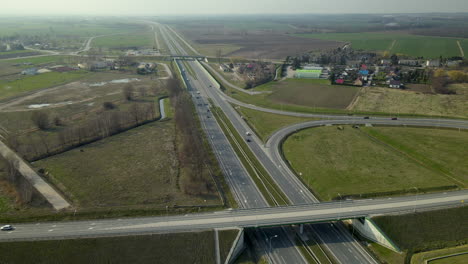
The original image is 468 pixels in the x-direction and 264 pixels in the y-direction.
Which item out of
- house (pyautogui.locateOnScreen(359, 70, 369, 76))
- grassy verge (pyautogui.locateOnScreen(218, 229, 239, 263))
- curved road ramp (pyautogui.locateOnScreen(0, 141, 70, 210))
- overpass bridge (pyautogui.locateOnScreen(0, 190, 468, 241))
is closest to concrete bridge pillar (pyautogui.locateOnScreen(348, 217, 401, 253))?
overpass bridge (pyautogui.locateOnScreen(0, 190, 468, 241))

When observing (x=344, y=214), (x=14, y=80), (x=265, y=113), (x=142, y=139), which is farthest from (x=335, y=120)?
(x=14, y=80)

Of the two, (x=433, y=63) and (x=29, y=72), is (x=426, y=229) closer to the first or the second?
(x=433, y=63)

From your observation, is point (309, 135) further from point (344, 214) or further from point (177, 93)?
point (177, 93)

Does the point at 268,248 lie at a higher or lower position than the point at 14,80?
lower

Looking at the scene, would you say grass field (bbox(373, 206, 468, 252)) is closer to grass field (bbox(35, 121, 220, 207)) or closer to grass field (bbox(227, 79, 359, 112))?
grass field (bbox(35, 121, 220, 207))

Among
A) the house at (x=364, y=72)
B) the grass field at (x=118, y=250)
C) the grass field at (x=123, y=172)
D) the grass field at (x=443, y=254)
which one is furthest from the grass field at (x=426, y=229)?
the house at (x=364, y=72)

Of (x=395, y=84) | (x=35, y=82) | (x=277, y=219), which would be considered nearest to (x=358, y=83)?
(x=395, y=84)

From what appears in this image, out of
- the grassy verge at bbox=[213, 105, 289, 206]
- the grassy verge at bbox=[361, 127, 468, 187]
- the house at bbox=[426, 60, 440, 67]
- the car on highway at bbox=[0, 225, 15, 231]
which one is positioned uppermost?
the house at bbox=[426, 60, 440, 67]
